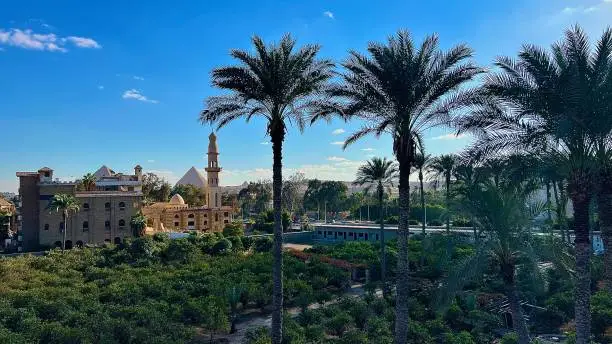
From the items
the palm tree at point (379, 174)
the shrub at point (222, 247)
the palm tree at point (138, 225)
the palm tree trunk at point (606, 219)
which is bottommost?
the shrub at point (222, 247)

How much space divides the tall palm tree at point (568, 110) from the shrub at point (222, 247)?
27575 mm

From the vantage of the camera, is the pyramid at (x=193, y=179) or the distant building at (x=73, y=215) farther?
the pyramid at (x=193, y=179)

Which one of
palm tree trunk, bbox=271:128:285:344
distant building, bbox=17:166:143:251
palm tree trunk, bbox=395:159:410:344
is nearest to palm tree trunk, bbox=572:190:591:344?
palm tree trunk, bbox=395:159:410:344

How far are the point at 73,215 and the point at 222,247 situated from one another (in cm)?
1850

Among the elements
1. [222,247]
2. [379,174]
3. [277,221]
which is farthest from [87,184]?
[277,221]

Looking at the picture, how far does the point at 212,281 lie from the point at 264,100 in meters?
12.4

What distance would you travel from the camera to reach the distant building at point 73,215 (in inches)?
1697

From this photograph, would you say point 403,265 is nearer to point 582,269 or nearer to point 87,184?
point 582,269

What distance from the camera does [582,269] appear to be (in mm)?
10586

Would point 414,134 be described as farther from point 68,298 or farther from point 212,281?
point 68,298

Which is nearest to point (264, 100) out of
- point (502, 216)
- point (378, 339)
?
point (502, 216)

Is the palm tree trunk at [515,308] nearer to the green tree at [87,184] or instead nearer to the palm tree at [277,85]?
the palm tree at [277,85]

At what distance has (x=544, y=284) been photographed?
1285 centimetres

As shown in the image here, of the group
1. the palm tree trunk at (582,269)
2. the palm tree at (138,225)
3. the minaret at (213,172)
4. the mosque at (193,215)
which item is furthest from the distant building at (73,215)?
the palm tree trunk at (582,269)
